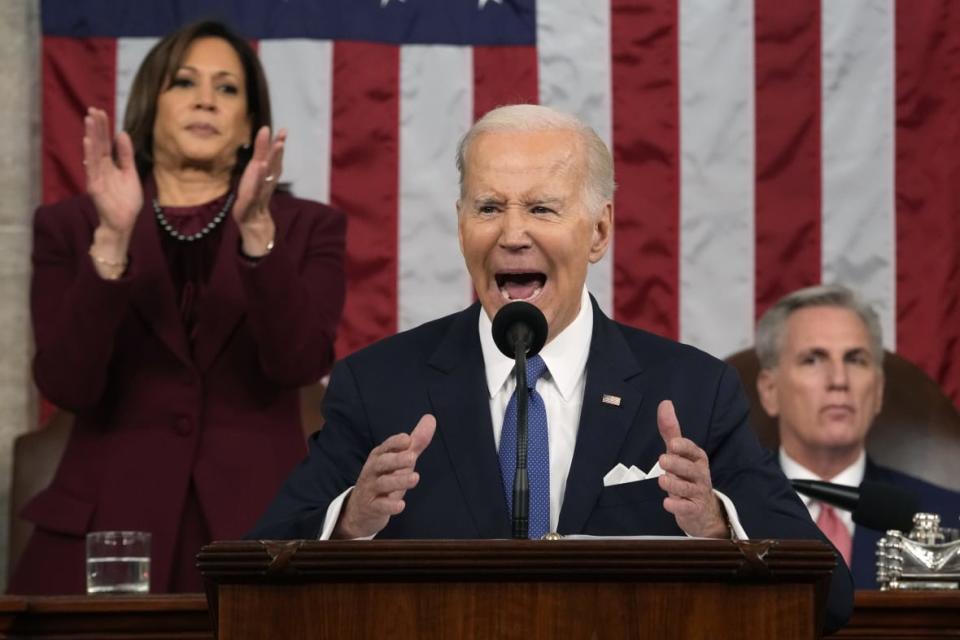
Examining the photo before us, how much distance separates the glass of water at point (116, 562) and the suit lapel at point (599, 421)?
2.86 feet

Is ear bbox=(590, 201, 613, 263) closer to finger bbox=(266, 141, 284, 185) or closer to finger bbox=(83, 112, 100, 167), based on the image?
finger bbox=(266, 141, 284, 185)

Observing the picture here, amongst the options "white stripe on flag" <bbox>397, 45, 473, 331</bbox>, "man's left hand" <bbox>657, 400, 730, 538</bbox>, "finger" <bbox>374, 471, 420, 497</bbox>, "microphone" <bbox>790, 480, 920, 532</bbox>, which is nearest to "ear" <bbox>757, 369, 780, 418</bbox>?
"white stripe on flag" <bbox>397, 45, 473, 331</bbox>

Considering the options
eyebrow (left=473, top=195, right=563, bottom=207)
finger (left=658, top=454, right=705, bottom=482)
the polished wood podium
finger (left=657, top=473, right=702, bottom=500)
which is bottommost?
the polished wood podium

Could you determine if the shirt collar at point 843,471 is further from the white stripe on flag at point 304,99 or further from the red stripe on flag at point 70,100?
the red stripe on flag at point 70,100

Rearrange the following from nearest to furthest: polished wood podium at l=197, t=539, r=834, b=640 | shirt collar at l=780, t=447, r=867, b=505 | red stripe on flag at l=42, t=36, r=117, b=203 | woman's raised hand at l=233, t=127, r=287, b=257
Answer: polished wood podium at l=197, t=539, r=834, b=640 < woman's raised hand at l=233, t=127, r=287, b=257 < shirt collar at l=780, t=447, r=867, b=505 < red stripe on flag at l=42, t=36, r=117, b=203

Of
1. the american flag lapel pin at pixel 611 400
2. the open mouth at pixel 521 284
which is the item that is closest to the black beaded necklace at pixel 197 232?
the open mouth at pixel 521 284

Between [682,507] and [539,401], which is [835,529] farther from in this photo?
[682,507]

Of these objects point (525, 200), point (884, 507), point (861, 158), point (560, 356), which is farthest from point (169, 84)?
point (861, 158)

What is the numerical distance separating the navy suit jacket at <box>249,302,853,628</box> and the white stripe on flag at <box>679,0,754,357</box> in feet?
7.12

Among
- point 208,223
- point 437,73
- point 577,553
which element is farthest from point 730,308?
point 577,553

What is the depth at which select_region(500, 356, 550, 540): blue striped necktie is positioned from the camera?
2598mm

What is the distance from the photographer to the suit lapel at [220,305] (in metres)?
3.53

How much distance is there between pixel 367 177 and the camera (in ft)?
16.4

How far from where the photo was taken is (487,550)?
74.4 inches
